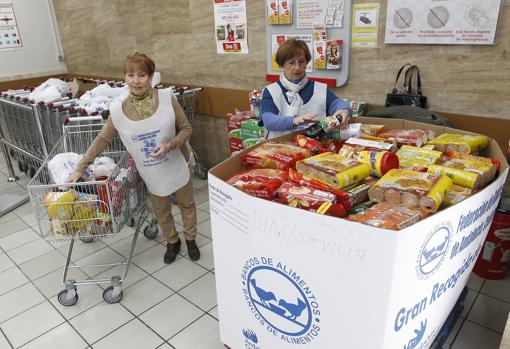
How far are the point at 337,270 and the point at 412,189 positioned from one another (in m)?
0.37

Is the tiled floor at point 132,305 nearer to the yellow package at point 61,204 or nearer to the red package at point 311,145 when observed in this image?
the yellow package at point 61,204

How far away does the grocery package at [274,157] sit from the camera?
5.03ft

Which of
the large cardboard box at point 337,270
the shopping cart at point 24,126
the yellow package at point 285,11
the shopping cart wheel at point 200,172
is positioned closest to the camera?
the large cardboard box at point 337,270

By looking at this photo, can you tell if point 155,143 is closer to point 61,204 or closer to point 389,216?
point 61,204

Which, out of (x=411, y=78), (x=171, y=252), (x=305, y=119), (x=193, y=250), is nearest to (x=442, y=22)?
(x=411, y=78)

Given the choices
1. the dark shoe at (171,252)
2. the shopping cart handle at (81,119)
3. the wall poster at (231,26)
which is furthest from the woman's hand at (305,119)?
the wall poster at (231,26)

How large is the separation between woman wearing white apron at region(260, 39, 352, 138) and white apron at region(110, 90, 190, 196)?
2.10 ft

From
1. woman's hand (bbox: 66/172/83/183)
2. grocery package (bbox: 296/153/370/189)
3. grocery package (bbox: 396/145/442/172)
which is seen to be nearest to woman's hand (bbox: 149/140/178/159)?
woman's hand (bbox: 66/172/83/183)

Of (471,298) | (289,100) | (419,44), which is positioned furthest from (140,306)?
(419,44)

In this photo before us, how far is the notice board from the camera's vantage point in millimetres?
2914

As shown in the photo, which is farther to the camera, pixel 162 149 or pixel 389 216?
pixel 162 149

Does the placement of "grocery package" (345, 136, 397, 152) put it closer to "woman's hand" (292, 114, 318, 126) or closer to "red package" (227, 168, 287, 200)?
"woman's hand" (292, 114, 318, 126)

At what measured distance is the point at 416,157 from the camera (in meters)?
1.54

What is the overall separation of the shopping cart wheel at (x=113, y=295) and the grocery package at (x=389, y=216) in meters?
1.86
